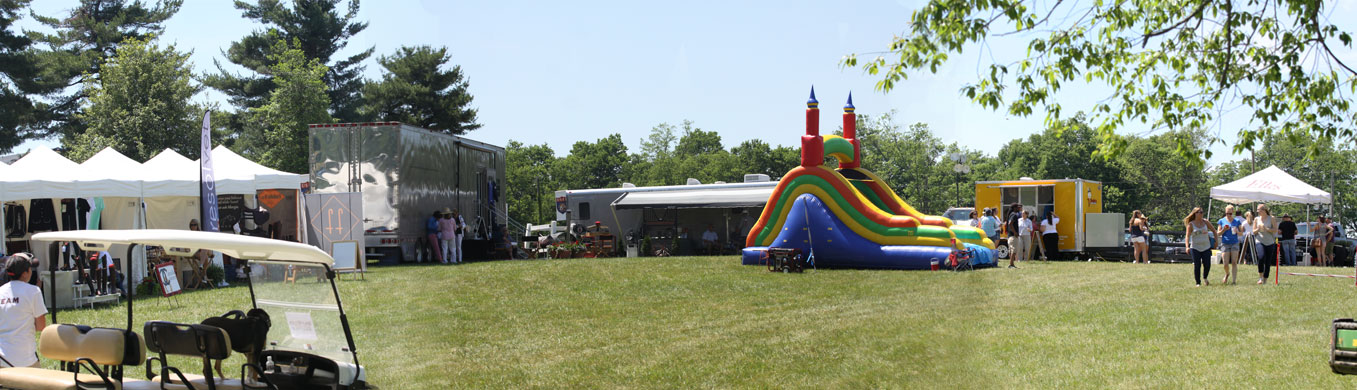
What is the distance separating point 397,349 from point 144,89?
3112 centimetres

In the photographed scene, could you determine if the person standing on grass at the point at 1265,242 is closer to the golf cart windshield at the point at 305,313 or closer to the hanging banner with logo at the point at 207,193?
the golf cart windshield at the point at 305,313

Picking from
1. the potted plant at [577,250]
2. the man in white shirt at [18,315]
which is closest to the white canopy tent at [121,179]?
the potted plant at [577,250]

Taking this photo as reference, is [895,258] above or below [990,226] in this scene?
below

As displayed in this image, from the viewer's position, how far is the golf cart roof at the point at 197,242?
5.76m

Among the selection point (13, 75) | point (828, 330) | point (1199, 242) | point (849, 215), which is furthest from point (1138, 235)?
point (13, 75)

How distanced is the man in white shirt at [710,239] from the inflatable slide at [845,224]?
6.64m

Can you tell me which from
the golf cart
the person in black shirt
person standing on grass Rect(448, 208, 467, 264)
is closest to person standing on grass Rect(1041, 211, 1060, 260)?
the person in black shirt

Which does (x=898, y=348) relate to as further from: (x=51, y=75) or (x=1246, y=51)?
(x=51, y=75)

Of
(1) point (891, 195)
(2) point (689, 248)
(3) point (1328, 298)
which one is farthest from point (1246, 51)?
(2) point (689, 248)

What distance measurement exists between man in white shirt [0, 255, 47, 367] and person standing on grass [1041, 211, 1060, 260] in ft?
68.5

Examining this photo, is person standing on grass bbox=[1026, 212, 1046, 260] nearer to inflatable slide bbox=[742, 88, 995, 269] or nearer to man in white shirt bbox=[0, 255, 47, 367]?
inflatable slide bbox=[742, 88, 995, 269]

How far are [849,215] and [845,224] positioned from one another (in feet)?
0.65

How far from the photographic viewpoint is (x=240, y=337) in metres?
6.36

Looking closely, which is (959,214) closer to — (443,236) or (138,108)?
(443,236)
